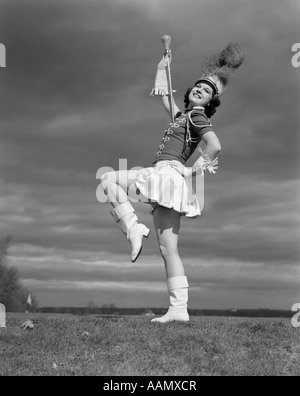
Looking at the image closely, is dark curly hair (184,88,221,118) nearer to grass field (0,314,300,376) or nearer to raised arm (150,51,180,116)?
raised arm (150,51,180,116)

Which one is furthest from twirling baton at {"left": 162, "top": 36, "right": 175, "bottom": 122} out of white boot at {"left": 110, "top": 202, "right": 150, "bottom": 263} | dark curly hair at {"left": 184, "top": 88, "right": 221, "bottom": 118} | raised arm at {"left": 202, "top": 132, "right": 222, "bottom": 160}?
white boot at {"left": 110, "top": 202, "right": 150, "bottom": 263}

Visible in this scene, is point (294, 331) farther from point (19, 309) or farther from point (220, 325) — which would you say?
point (19, 309)

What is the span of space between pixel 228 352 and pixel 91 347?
1.38 meters

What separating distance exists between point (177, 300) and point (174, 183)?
1.35m

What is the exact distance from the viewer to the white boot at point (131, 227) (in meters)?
6.41

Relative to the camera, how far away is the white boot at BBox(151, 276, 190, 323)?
684cm

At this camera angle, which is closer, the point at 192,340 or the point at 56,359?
the point at 56,359

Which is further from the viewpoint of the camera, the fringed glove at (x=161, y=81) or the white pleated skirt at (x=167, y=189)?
the fringed glove at (x=161, y=81)

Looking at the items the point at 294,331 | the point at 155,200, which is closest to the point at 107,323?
the point at 155,200

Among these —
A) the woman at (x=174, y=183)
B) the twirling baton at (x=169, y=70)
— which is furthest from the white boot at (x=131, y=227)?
the twirling baton at (x=169, y=70)

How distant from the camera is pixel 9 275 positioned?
1101 inches

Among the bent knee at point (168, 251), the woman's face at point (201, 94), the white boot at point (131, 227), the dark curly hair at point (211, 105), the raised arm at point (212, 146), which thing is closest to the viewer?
the white boot at point (131, 227)

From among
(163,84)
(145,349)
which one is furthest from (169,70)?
(145,349)

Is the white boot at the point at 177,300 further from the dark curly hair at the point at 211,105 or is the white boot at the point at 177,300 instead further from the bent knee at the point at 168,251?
the dark curly hair at the point at 211,105
